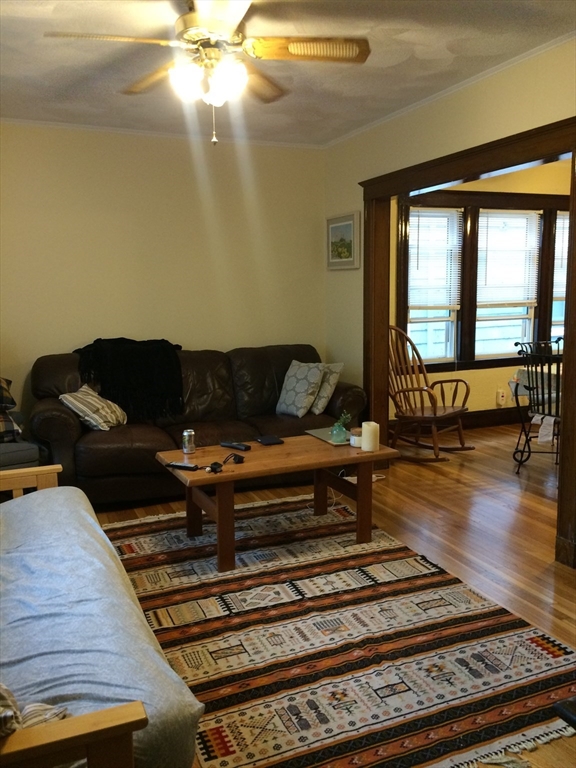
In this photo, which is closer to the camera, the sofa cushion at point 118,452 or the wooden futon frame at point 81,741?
the wooden futon frame at point 81,741

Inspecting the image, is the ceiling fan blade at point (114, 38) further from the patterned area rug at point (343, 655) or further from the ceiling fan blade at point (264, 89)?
the patterned area rug at point (343, 655)

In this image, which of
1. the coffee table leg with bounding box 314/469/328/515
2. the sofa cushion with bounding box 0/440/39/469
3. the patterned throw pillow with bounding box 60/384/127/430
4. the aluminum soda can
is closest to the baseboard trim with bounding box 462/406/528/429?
the coffee table leg with bounding box 314/469/328/515

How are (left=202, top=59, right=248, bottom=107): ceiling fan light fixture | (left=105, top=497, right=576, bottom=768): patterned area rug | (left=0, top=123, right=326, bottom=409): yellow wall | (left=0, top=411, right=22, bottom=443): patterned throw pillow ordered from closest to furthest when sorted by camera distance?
(left=105, top=497, right=576, bottom=768): patterned area rug, (left=202, top=59, right=248, bottom=107): ceiling fan light fixture, (left=0, top=411, right=22, bottom=443): patterned throw pillow, (left=0, top=123, right=326, bottom=409): yellow wall

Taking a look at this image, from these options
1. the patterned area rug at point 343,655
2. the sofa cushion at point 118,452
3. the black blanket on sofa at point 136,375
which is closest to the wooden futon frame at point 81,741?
the patterned area rug at point 343,655

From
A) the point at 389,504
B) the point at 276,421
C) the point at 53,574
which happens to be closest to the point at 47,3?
the point at 53,574

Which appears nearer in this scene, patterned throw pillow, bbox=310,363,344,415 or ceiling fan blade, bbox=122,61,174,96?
ceiling fan blade, bbox=122,61,174,96

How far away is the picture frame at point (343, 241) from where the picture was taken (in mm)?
5234

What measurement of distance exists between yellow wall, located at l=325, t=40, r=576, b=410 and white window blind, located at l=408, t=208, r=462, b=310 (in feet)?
2.67

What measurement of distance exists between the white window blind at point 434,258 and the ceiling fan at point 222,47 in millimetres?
3289

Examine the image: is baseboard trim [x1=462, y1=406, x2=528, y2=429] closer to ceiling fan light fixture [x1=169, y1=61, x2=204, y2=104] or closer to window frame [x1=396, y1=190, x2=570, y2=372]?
window frame [x1=396, y1=190, x2=570, y2=372]

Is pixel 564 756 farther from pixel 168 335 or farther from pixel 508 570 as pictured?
pixel 168 335

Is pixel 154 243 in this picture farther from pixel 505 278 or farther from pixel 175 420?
pixel 505 278

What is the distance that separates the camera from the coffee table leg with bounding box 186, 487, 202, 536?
3723 mm

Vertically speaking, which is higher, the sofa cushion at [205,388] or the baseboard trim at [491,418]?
the sofa cushion at [205,388]
